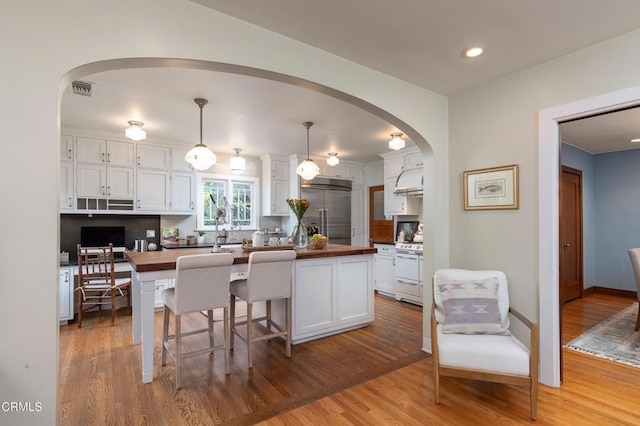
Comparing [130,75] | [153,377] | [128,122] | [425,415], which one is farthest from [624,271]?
[128,122]

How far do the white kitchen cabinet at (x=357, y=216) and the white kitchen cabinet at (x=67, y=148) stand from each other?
15.5 ft

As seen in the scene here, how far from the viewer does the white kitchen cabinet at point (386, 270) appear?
5.54 metres

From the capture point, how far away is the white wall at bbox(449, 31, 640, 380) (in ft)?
7.63

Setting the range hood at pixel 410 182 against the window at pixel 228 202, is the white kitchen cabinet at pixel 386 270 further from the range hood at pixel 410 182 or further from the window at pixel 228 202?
the window at pixel 228 202

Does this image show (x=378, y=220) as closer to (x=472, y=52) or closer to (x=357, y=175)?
(x=357, y=175)

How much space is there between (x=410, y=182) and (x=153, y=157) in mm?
4056

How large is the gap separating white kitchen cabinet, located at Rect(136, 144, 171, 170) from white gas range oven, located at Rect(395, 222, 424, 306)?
13.1ft

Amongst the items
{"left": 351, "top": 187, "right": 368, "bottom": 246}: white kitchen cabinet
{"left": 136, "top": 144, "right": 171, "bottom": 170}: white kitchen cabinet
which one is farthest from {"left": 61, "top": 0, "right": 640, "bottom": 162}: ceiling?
{"left": 351, "top": 187, "right": 368, "bottom": 246}: white kitchen cabinet

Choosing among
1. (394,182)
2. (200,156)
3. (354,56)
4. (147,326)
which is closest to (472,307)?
(354,56)

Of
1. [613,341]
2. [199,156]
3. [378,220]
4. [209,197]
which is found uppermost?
[199,156]

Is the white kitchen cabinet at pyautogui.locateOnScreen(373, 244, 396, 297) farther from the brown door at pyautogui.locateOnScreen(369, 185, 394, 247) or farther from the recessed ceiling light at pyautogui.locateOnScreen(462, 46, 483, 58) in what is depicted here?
the recessed ceiling light at pyautogui.locateOnScreen(462, 46, 483, 58)

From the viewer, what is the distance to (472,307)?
8.23 ft

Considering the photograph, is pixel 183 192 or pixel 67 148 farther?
pixel 183 192

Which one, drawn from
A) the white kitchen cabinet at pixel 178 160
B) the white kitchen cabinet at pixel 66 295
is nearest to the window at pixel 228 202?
the white kitchen cabinet at pixel 178 160
